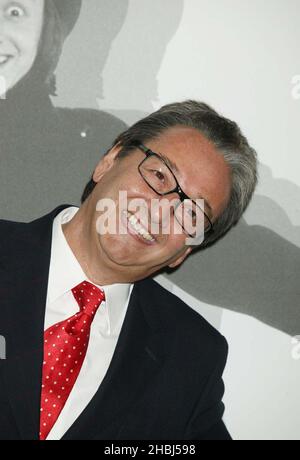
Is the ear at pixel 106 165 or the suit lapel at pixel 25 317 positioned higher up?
the ear at pixel 106 165

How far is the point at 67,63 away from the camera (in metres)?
1.89

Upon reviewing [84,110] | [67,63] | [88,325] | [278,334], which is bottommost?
[278,334]

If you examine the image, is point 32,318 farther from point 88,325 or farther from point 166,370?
point 166,370

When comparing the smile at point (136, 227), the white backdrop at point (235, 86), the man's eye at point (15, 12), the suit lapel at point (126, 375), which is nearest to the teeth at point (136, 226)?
the smile at point (136, 227)

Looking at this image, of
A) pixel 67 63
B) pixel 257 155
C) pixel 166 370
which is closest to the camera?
pixel 166 370

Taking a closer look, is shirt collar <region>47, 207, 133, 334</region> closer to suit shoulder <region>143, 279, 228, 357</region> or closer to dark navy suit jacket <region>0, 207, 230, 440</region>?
dark navy suit jacket <region>0, 207, 230, 440</region>

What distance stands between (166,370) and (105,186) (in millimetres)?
584

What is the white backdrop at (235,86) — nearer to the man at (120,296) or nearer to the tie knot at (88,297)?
the man at (120,296)

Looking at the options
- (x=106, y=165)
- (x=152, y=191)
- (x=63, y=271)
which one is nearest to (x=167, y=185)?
(x=152, y=191)

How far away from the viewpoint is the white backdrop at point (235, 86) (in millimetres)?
1911

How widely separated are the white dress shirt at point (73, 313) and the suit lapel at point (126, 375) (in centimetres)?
3

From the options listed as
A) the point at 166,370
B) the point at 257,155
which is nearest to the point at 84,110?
the point at 257,155

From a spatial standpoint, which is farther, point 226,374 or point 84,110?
point 226,374

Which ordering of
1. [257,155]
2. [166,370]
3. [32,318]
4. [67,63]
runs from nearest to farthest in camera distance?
[32,318], [166,370], [67,63], [257,155]
